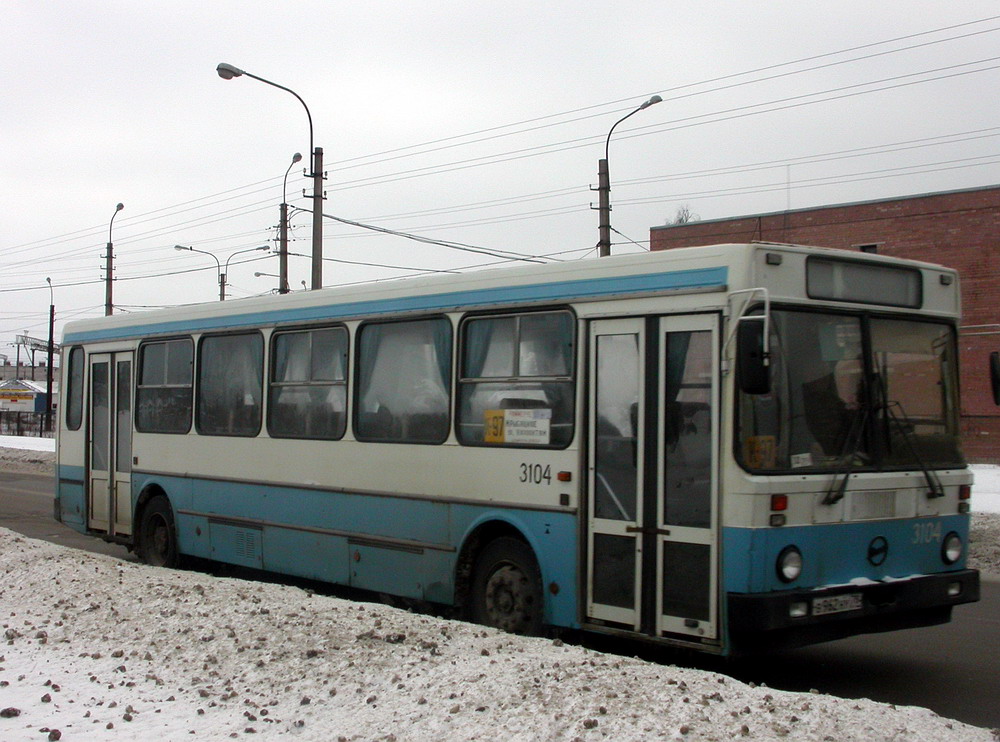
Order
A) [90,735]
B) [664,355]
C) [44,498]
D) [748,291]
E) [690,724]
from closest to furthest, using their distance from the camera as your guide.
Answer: [690,724] → [90,735] → [748,291] → [664,355] → [44,498]

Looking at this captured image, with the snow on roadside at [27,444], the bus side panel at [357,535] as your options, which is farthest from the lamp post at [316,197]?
the snow on roadside at [27,444]

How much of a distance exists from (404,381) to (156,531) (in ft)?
16.3

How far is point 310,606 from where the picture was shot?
8156mm

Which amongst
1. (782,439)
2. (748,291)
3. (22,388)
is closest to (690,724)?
(782,439)

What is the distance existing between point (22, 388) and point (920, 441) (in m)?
89.8

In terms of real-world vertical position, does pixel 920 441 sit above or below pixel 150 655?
above

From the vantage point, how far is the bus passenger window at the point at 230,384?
11406 millimetres

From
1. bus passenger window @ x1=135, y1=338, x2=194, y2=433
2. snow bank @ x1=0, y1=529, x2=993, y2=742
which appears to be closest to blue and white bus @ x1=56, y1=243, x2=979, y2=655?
snow bank @ x1=0, y1=529, x2=993, y2=742

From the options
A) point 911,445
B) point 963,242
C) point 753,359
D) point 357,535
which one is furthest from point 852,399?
point 963,242

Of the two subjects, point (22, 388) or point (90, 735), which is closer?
point (90, 735)

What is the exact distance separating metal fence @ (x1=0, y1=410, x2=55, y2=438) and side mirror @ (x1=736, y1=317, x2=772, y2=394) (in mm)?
52770

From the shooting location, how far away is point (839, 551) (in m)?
7.18

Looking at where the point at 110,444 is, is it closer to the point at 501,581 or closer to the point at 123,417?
the point at 123,417

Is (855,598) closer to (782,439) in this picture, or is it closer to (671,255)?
(782,439)
